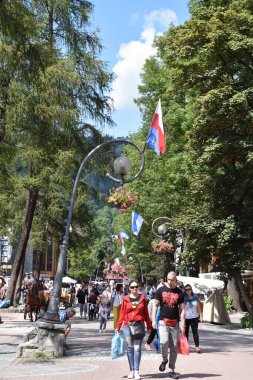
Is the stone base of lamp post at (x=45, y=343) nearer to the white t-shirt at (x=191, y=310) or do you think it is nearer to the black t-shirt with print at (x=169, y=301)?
the black t-shirt with print at (x=169, y=301)

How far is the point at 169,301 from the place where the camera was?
379 inches

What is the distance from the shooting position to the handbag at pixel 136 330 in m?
9.38

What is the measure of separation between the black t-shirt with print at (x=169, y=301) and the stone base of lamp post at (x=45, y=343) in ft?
10.4

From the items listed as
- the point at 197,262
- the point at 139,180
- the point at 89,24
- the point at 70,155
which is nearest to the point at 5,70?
the point at 70,155

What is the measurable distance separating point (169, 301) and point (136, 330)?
0.78 meters

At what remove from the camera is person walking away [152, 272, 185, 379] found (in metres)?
9.45

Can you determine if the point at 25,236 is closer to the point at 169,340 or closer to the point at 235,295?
the point at 235,295

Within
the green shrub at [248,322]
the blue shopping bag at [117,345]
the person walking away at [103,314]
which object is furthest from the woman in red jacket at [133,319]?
the green shrub at [248,322]

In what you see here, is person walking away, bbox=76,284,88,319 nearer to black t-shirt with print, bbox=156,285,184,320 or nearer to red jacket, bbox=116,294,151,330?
red jacket, bbox=116,294,151,330

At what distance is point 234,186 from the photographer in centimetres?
2406

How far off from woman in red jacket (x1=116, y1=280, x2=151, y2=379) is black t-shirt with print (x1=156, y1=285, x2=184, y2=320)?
0.30m

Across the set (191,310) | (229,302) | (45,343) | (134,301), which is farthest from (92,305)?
(134,301)

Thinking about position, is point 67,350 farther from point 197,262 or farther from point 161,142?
point 197,262

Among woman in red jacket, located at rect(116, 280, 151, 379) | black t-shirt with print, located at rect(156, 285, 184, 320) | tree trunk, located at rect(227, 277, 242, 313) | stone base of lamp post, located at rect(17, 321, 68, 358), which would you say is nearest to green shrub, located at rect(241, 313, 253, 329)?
tree trunk, located at rect(227, 277, 242, 313)
